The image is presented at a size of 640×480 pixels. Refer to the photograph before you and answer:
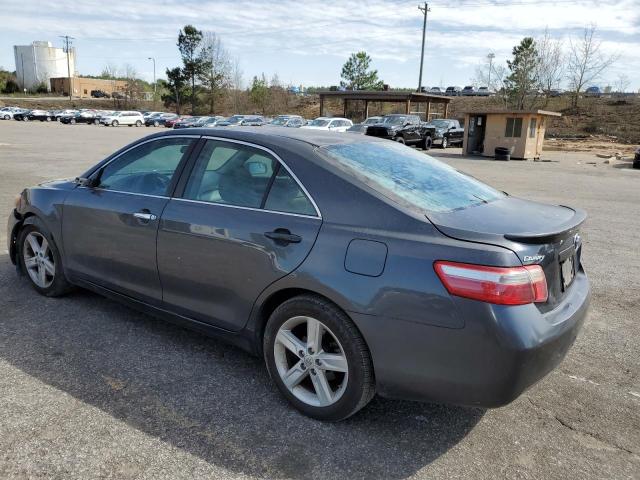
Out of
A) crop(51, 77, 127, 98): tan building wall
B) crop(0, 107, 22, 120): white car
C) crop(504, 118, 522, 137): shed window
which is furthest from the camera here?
crop(51, 77, 127, 98): tan building wall

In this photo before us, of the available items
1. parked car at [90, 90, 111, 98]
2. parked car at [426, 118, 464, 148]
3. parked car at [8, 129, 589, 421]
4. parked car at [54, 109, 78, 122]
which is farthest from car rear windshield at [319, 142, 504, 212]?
parked car at [90, 90, 111, 98]

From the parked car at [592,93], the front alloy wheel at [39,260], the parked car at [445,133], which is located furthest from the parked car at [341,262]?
the parked car at [592,93]

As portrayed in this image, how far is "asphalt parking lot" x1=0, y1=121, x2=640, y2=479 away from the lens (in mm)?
2625

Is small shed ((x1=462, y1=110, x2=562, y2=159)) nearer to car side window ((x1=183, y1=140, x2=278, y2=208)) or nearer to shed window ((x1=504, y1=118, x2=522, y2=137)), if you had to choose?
shed window ((x1=504, y1=118, x2=522, y2=137))

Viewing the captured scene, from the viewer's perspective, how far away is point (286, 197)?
3133 mm

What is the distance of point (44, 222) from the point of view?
455 centimetres

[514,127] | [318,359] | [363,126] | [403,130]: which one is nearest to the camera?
[318,359]

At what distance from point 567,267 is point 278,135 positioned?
6.28 feet

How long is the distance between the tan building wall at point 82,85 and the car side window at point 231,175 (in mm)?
113803

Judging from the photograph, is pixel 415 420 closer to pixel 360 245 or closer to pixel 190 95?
pixel 360 245

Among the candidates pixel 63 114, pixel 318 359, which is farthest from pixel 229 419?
pixel 63 114

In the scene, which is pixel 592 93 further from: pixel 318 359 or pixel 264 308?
pixel 318 359

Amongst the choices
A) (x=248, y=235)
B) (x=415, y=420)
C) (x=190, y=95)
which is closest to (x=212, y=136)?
(x=248, y=235)

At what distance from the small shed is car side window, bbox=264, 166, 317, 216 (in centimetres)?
2431
